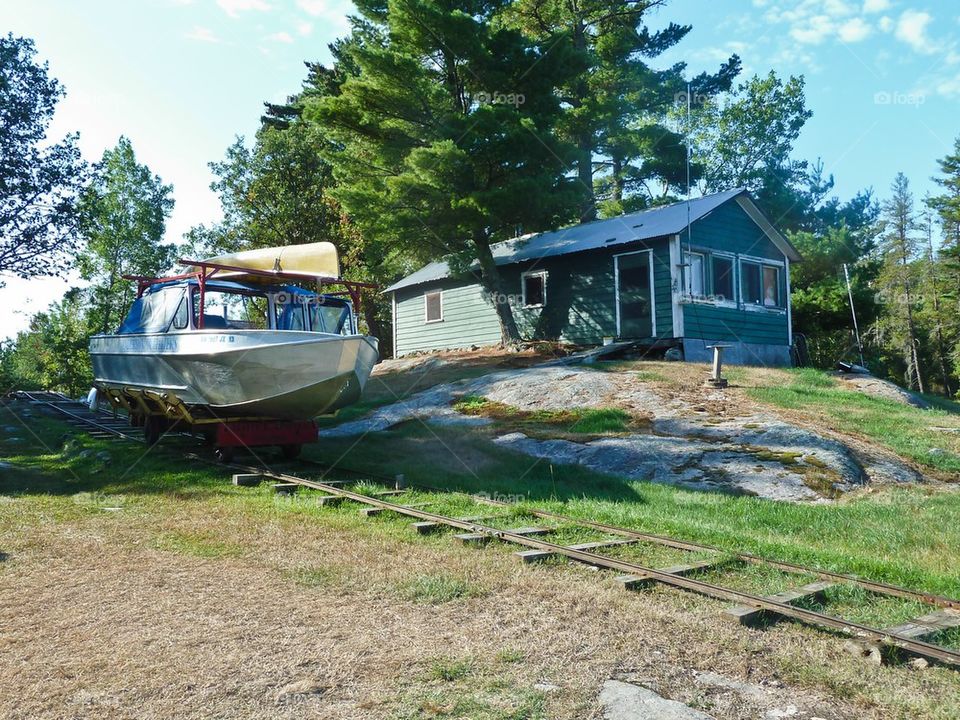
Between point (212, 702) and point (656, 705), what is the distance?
2079mm

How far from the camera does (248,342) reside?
1027cm

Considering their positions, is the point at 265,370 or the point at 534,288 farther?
the point at 534,288

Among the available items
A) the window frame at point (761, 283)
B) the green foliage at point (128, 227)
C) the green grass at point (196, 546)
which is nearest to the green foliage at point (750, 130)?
the window frame at point (761, 283)

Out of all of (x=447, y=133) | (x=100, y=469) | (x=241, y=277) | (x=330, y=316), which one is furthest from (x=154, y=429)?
(x=447, y=133)

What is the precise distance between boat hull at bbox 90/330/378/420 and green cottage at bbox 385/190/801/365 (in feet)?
35.9

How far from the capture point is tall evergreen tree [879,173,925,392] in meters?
45.1

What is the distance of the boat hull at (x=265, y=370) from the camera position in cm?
1029

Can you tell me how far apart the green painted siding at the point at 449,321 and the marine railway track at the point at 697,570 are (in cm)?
1481

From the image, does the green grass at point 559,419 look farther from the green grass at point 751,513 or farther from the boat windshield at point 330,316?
the boat windshield at point 330,316

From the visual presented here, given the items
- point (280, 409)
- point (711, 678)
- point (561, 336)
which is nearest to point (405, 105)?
point (561, 336)

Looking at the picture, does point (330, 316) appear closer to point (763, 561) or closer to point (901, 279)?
point (763, 561)

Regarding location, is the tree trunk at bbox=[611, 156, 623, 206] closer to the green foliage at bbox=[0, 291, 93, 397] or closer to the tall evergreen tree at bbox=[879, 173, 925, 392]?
the tall evergreen tree at bbox=[879, 173, 925, 392]

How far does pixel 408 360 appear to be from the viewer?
24938mm

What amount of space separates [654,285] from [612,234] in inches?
93.0
